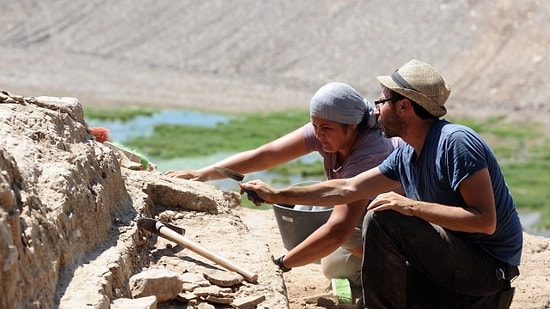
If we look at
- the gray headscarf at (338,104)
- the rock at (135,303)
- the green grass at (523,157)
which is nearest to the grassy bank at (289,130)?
the green grass at (523,157)

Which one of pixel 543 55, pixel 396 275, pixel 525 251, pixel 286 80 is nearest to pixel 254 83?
pixel 286 80

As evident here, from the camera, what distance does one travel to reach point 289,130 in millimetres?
17297

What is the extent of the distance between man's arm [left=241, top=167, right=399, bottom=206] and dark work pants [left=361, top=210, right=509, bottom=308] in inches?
13.5

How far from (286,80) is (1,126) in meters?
21.0

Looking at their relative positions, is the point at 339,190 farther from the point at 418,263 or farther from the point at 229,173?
the point at 229,173

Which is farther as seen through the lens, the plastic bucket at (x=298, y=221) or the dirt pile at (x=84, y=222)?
the plastic bucket at (x=298, y=221)

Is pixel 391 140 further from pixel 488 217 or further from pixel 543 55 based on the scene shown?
pixel 543 55

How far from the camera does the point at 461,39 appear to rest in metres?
24.7

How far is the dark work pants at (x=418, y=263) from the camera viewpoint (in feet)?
13.8

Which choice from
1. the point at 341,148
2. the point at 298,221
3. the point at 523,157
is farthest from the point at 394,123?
the point at 523,157

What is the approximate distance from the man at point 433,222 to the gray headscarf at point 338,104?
1.53 feet

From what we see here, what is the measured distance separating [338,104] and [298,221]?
1129 mm

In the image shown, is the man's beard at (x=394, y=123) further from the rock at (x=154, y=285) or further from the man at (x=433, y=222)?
the rock at (x=154, y=285)

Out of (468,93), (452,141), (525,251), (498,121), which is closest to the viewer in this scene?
(452,141)
